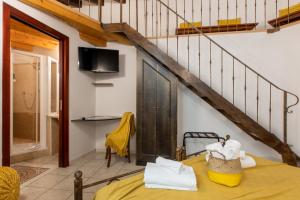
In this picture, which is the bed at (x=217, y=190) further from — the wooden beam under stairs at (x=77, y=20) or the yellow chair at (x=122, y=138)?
the wooden beam under stairs at (x=77, y=20)

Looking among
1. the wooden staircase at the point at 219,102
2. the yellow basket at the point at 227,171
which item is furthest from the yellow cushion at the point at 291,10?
the yellow basket at the point at 227,171

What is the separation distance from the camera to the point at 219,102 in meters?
3.13

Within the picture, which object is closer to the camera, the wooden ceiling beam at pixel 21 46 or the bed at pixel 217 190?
the bed at pixel 217 190

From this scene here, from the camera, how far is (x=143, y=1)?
4.75m

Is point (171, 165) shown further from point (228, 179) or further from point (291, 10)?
point (291, 10)

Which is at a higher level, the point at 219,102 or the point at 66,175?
the point at 219,102

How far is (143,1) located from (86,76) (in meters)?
2.16

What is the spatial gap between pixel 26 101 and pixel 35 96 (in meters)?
0.32

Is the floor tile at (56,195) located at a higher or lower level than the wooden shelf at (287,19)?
lower

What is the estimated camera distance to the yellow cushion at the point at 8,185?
183cm

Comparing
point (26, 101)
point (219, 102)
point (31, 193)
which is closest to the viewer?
point (31, 193)

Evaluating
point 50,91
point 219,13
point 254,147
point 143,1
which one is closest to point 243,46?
point 219,13

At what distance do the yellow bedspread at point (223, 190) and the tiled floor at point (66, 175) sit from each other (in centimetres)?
141

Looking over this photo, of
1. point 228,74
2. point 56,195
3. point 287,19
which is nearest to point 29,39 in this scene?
point 56,195
